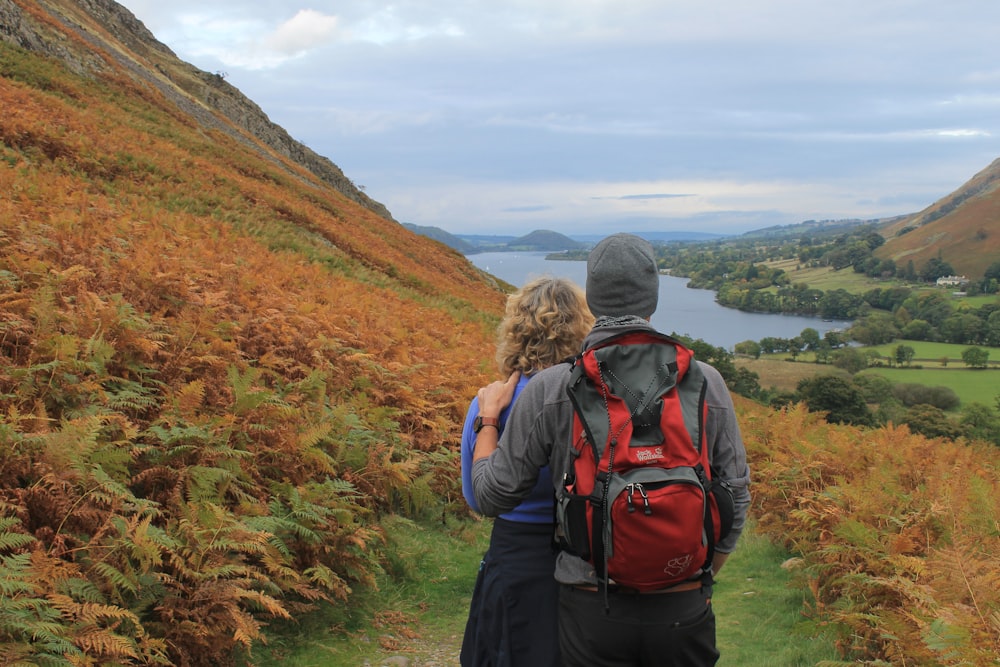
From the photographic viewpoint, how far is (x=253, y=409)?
631 centimetres

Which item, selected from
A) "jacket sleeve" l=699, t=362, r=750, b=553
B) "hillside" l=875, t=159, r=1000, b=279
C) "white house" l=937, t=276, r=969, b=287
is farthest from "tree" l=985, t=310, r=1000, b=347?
"jacket sleeve" l=699, t=362, r=750, b=553

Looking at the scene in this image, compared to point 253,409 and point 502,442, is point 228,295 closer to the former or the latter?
point 253,409

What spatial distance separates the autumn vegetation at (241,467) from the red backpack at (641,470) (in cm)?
245

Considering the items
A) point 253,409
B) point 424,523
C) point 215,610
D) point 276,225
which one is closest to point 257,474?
point 253,409

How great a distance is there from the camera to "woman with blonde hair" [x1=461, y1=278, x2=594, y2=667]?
116 inches

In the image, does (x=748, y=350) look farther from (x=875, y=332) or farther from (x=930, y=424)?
(x=930, y=424)

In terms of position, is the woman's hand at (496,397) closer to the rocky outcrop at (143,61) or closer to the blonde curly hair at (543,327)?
the blonde curly hair at (543,327)

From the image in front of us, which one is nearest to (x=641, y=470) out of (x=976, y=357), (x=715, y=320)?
(x=976, y=357)

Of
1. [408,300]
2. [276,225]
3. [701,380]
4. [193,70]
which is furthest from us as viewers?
[193,70]

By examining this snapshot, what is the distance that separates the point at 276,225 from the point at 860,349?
101 m

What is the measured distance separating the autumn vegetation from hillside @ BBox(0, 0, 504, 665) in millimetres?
24

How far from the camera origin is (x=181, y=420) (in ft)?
18.4

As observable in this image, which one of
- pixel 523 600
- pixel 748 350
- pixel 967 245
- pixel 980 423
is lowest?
pixel 980 423

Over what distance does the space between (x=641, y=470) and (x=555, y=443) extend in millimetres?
434
